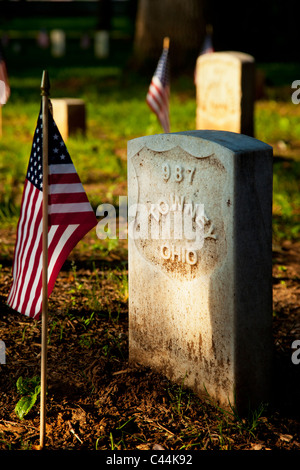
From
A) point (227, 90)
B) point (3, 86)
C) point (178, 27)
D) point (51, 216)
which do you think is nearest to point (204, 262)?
point (51, 216)

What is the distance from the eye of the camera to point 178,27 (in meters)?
16.1

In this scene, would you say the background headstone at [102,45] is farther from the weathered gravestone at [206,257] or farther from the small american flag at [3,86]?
the weathered gravestone at [206,257]

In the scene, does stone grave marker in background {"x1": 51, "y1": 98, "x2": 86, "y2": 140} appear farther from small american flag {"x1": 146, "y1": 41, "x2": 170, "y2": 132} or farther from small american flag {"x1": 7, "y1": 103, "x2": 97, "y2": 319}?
small american flag {"x1": 7, "y1": 103, "x2": 97, "y2": 319}

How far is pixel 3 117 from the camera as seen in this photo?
13.1 metres

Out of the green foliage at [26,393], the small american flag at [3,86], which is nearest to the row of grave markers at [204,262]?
the green foliage at [26,393]

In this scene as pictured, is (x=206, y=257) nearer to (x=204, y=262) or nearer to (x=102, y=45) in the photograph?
(x=204, y=262)

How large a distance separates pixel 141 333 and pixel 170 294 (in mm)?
373

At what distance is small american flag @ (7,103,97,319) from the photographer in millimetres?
3416

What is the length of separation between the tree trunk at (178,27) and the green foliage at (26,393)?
13.1 metres

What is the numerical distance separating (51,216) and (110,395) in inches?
42.1

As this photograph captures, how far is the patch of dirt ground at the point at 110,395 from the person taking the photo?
349 centimetres
